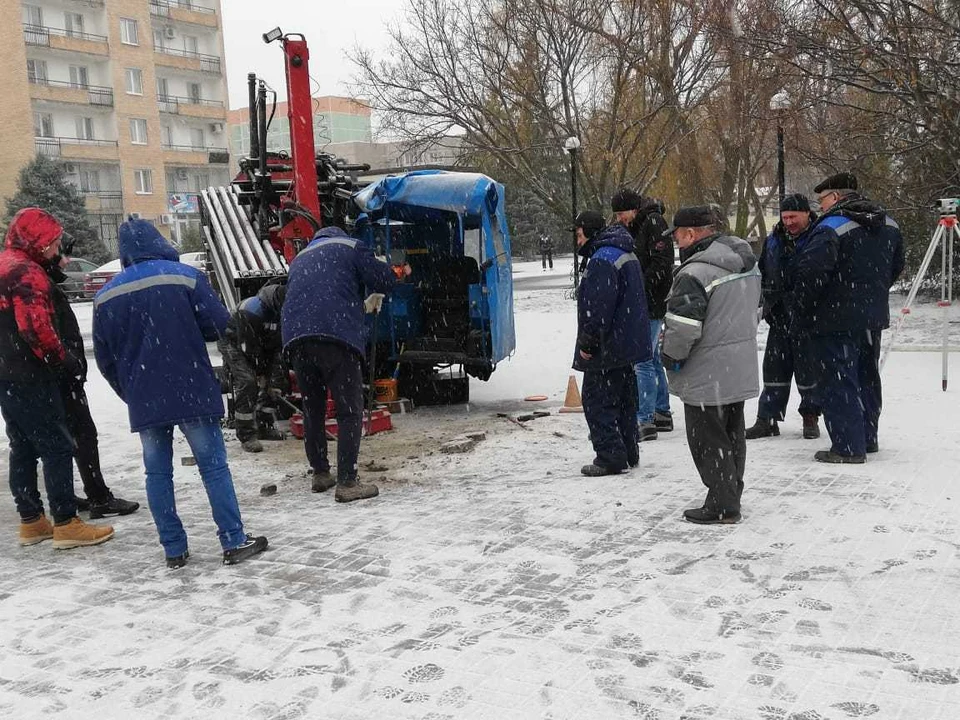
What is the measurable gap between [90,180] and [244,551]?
153 feet

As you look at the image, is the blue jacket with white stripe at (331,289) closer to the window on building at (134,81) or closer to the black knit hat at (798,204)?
the black knit hat at (798,204)

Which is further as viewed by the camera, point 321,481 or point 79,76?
point 79,76

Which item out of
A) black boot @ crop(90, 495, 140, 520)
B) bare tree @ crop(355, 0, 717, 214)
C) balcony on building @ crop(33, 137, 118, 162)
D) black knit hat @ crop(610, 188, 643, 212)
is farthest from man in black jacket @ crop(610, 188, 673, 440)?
balcony on building @ crop(33, 137, 118, 162)

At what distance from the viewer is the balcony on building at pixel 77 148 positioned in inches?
1716

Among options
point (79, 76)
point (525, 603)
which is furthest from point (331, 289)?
point (79, 76)

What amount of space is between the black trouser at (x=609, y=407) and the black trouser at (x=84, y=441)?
3.31 m

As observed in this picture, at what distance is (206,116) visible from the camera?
51750 millimetres

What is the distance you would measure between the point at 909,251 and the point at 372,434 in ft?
38.6

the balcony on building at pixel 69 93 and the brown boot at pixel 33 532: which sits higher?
the balcony on building at pixel 69 93

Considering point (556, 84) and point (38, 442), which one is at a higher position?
point (556, 84)

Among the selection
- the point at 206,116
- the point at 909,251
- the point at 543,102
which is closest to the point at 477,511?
the point at 909,251

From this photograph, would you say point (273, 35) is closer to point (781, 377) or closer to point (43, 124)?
point (781, 377)

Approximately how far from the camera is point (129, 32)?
1863 inches

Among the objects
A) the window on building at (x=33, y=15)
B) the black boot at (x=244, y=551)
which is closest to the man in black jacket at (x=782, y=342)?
the black boot at (x=244, y=551)
